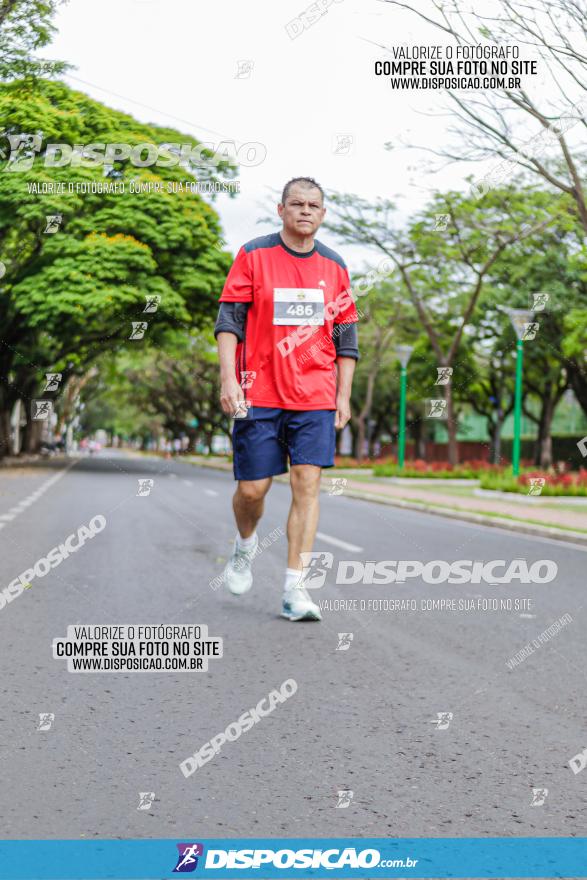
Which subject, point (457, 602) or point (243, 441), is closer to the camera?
point (243, 441)

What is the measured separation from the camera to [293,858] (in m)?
2.48

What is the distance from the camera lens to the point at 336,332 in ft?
16.6

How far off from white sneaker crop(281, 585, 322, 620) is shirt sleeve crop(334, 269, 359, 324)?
4.54 ft

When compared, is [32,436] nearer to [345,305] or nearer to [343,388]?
[343,388]

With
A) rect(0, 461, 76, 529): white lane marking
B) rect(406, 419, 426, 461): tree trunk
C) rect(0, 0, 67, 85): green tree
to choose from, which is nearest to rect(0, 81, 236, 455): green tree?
rect(0, 461, 76, 529): white lane marking

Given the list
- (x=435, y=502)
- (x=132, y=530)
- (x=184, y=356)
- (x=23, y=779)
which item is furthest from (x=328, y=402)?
(x=184, y=356)

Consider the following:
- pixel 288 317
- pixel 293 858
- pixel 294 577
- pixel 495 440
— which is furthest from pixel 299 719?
pixel 495 440

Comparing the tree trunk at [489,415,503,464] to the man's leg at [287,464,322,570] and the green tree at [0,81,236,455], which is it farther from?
the man's leg at [287,464,322,570]

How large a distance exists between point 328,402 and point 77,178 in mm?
5093

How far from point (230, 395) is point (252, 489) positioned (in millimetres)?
562

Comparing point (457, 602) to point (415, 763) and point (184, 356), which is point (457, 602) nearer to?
point (415, 763)

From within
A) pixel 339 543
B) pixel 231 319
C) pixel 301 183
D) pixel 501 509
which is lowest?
pixel 501 509

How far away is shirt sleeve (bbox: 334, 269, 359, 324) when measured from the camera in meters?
4.90

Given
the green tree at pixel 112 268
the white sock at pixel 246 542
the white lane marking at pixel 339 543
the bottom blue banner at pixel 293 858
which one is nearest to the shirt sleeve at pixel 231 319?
the white sock at pixel 246 542
